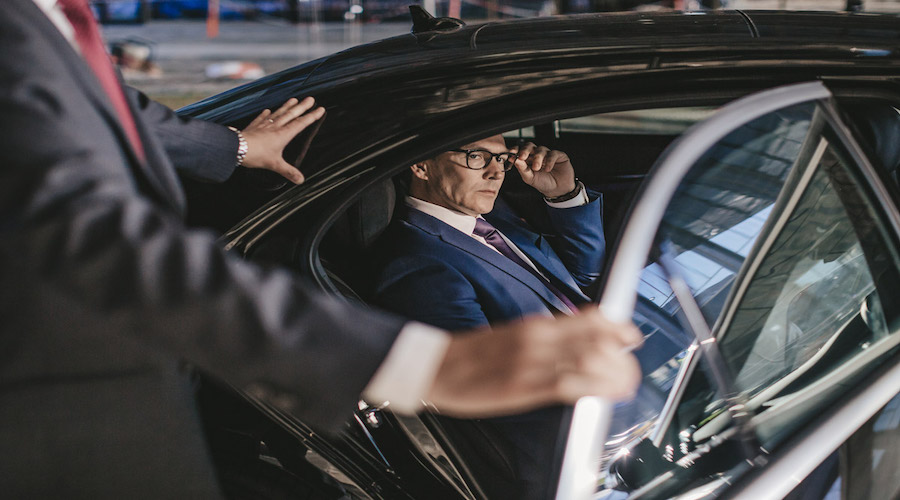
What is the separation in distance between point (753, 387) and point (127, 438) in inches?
40.2

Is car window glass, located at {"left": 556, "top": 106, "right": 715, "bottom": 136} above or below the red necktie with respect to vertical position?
below

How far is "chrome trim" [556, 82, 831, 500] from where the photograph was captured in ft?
3.20

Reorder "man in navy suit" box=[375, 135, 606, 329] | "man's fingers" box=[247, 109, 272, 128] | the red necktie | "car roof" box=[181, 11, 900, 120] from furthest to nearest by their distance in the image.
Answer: "man in navy suit" box=[375, 135, 606, 329]
"man's fingers" box=[247, 109, 272, 128]
"car roof" box=[181, 11, 900, 120]
the red necktie

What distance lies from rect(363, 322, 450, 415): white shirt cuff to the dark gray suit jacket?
0.01 m

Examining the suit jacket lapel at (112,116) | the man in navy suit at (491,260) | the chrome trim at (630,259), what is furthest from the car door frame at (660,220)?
the suit jacket lapel at (112,116)

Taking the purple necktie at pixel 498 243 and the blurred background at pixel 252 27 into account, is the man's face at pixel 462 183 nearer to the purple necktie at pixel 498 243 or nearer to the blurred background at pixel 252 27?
the purple necktie at pixel 498 243

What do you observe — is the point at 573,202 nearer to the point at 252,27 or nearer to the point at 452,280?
the point at 452,280

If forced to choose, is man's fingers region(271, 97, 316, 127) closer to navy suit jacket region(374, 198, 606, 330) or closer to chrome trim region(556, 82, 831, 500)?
navy suit jacket region(374, 198, 606, 330)

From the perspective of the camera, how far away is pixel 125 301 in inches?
25.3

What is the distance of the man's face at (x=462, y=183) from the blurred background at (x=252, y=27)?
20.6 ft

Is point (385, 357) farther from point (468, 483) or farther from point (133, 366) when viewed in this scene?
point (468, 483)

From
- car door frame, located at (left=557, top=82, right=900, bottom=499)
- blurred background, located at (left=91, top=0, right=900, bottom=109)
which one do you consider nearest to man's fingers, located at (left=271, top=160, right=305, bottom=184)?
car door frame, located at (left=557, top=82, right=900, bottom=499)

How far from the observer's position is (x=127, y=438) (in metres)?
0.90

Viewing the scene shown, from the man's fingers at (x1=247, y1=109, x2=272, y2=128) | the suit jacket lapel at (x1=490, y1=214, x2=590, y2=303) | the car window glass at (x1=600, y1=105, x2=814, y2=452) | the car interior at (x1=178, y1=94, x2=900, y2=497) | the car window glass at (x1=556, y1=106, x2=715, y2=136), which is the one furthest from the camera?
the car window glass at (x1=556, y1=106, x2=715, y2=136)
